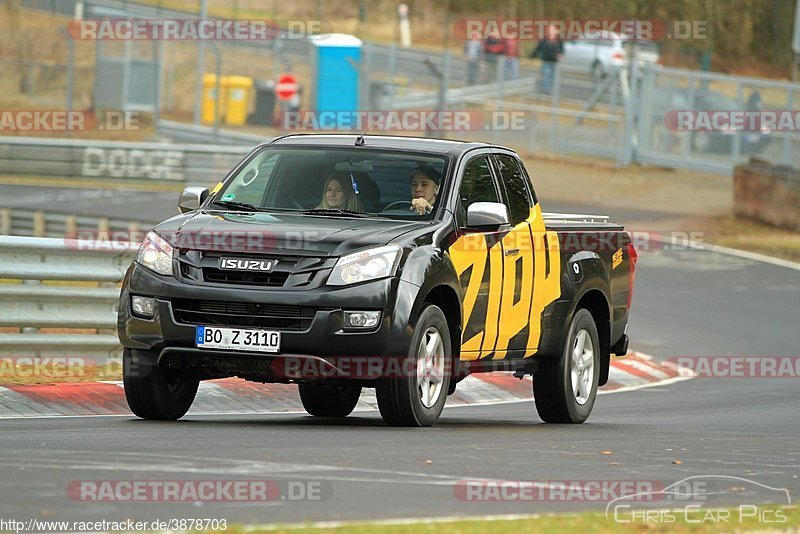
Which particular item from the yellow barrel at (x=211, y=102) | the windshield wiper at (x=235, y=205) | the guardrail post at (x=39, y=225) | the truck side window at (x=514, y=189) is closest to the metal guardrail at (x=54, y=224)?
the guardrail post at (x=39, y=225)

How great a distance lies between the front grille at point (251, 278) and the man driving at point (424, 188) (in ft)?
4.16

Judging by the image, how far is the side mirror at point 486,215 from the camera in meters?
10.4

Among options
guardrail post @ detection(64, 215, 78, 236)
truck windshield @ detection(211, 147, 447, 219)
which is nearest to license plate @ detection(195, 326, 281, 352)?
truck windshield @ detection(211, 147, 447, 219)

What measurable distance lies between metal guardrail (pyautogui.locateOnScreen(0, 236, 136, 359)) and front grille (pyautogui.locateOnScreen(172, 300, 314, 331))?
331 cm

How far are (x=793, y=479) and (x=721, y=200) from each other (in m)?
28.9

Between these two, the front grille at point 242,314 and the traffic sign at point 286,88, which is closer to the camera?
the front grille at point 242,314

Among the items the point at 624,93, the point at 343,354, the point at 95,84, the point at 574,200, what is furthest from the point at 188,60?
the point at 343,354

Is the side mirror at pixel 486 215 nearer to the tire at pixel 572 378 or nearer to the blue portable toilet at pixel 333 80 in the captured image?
the tire at pixel 572 378

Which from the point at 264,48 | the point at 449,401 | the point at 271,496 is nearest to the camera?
the point at 271,496

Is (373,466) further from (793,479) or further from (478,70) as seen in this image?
(478,70)

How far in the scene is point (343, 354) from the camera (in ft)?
31.5

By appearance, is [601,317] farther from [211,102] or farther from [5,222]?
[211,102]

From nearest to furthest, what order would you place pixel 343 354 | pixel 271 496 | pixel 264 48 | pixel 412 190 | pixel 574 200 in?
1. pixel 271 496
2. pixel 343 354
3. pixel 412 190
4. pixel 574 200
5. pixel 264 48

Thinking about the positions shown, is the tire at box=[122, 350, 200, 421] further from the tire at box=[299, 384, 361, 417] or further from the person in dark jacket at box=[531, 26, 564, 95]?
the person in dark jacket at box=[531, 26, 564, 95]
